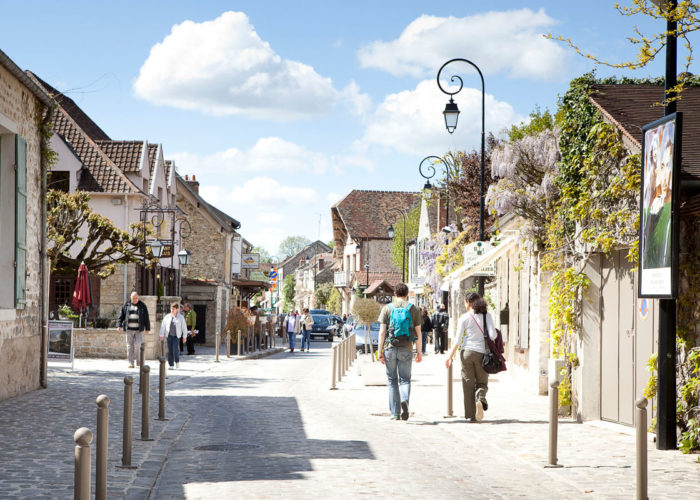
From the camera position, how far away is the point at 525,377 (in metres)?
18.9

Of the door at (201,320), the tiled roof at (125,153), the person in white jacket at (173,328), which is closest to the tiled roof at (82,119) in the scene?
the tiled roof at (125,153)

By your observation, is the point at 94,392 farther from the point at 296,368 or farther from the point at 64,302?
the point at 64,302

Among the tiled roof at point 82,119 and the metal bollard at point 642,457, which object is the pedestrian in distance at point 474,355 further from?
the tiled roof at point 82,119

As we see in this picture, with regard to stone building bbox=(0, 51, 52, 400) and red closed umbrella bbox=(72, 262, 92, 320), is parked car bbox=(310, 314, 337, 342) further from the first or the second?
stone building bbox=(0, 51, 52, 400)

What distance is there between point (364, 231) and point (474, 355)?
6770 centimetres

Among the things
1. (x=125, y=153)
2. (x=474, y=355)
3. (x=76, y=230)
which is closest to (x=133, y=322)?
(x=76, y=230)

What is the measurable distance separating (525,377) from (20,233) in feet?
32.5

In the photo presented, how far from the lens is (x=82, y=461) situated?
495 centimetres

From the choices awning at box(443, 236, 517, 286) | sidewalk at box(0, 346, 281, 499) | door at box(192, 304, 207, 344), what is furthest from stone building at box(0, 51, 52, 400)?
door at box(192, 304, 207, 344)

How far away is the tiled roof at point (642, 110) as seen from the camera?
10914mm

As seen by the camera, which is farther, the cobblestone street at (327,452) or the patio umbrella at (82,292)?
the patio umbrella at (82,292)

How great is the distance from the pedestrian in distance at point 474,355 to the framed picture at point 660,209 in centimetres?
301

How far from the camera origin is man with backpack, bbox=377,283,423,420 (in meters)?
12.6

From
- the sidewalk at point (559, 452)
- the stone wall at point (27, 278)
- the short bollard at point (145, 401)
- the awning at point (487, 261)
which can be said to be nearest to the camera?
the sidewalk at point (559, 452)
